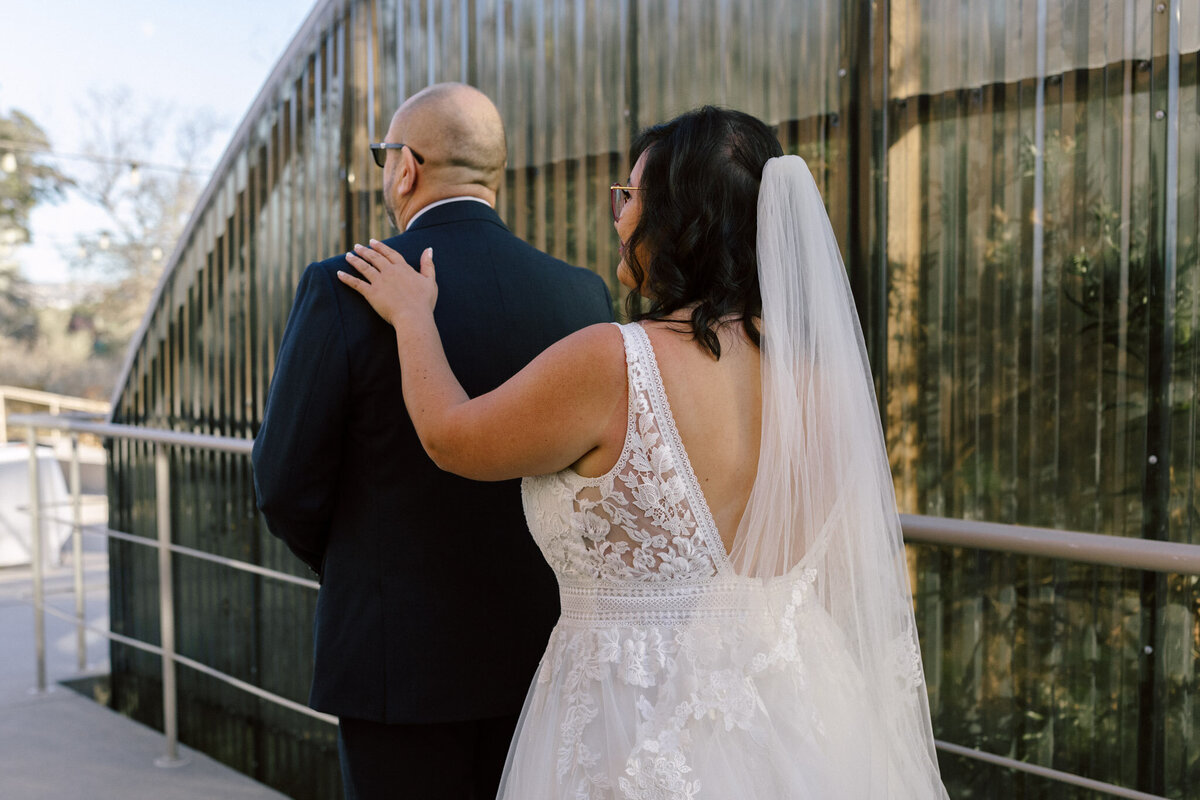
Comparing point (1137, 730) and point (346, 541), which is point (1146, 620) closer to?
point (1137, 730)

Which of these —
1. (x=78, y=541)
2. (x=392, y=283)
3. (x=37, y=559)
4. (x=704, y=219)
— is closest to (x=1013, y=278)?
(x=704, y=219)

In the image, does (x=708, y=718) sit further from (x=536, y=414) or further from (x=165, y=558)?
(x=165, y=558)

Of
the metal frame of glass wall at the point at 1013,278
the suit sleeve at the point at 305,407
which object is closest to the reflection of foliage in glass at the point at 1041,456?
the metal frame of glass wall at the point at 1013,278

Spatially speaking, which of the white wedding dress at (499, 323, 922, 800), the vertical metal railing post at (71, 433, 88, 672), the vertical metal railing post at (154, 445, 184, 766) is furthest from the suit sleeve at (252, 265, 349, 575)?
the vertical metal railing post at (71, 433, 88, 672)

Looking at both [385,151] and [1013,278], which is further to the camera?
[1013,278]

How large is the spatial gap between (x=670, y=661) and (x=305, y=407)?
2.07 feet

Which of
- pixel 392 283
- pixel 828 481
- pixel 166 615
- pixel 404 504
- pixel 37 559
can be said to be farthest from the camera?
pixel 37 559

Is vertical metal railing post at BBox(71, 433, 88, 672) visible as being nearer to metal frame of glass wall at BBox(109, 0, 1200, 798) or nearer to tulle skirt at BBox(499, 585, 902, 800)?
metal frame of glass wall at BBox(109, 0, 1200, 798)

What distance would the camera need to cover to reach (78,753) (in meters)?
3.52

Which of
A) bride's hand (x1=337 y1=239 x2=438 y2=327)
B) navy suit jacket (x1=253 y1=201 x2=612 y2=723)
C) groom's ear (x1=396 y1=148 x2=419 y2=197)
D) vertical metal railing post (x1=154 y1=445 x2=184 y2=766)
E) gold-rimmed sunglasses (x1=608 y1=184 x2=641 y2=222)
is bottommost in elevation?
vertical metal railing post (x1=154 y1=445 x2=184 y2=766)

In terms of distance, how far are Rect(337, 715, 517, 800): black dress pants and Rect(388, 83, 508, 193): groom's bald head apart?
86 cm

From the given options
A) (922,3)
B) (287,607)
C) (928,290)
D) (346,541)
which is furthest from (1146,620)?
(287,607)

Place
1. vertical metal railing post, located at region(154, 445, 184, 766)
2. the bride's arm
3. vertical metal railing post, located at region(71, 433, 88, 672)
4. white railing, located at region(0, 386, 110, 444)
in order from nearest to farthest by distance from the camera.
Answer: the bride's arm < vertical metal railing post, located at region(154, 445, 184, 766) < vertical metal railing post, located at region(71, 433, 88, 672) < white railing, located at region(0, 386, 110, 444)

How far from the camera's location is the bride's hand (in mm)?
1428
